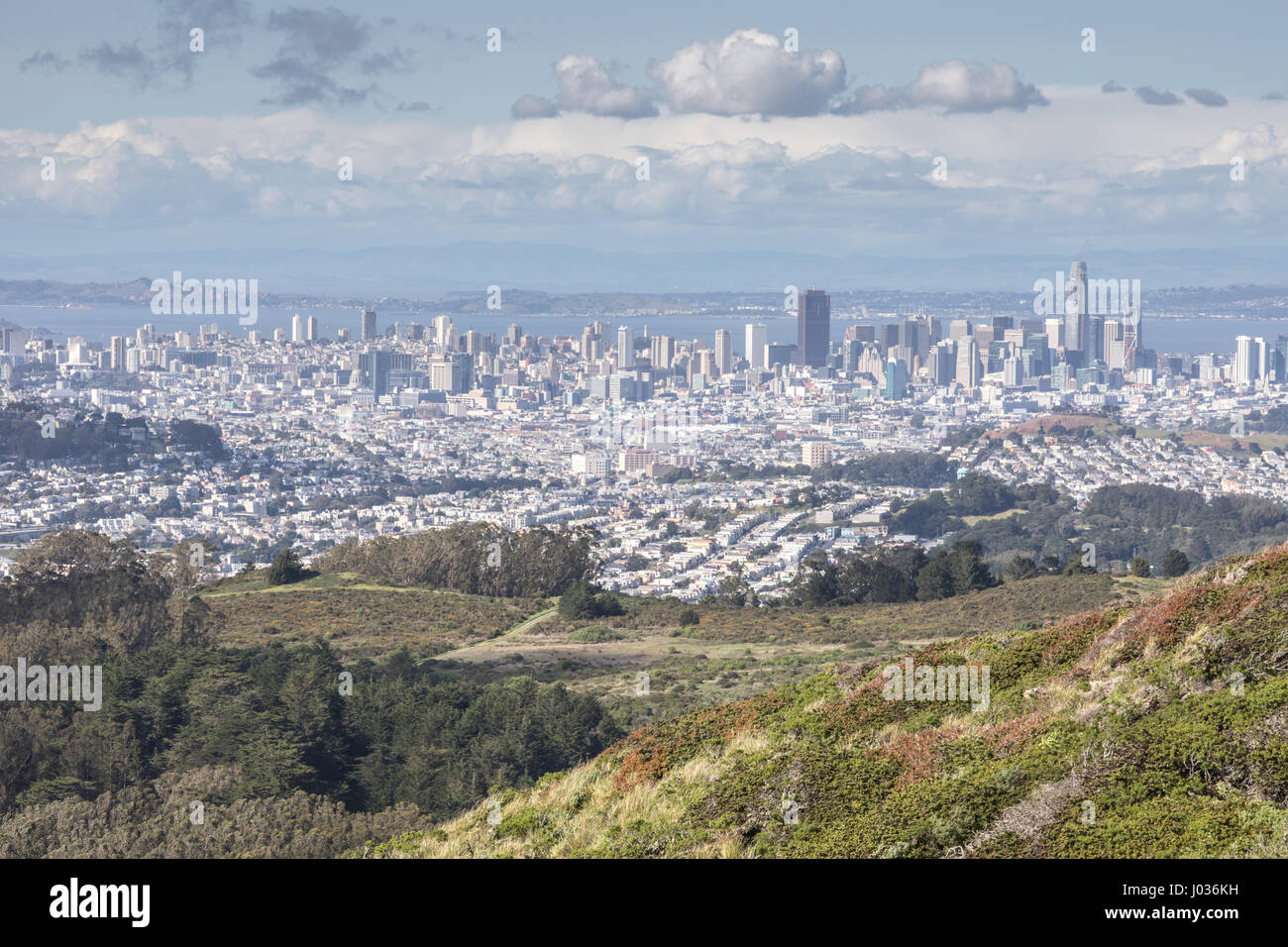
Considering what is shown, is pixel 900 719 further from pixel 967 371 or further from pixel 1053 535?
pixel 967 371

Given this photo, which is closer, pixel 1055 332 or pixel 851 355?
pixel 851 355

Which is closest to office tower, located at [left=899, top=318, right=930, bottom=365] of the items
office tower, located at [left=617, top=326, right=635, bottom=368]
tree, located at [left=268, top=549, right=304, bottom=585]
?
office tower, located at [left=617, top=326, right=635, bottom=368]

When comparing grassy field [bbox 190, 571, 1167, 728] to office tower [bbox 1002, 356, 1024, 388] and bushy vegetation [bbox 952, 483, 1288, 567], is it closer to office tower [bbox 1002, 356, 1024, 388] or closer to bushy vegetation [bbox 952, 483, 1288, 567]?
bushy vegetation [bbox 952, 483, 1288, 567]

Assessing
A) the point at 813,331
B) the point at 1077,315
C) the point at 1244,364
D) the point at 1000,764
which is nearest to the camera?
the point at 1000,764

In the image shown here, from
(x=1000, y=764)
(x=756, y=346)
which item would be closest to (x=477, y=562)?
(x=1000, y=764)

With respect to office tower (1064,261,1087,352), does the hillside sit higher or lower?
lower

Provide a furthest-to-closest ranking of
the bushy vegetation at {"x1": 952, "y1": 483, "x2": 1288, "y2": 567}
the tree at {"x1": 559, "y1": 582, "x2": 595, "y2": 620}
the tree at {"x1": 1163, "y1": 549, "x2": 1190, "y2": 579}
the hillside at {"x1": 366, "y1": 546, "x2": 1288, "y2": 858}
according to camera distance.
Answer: the bushy vegetation at {"x1": 952, "y1": 483, "x2": 1288, "y2": 567} → the tree at {"x1": 1163, "y1": 549, "x2": 1190, "y2": 579} → the tree at {"x1": 559, "y1": 582, "x2": 595, "y2": 620} → the hillside at {"x1": 366, "y1": 546, "x2": 1288, "y2": 858}

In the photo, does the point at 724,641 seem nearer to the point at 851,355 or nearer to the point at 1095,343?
the point at 851,355
